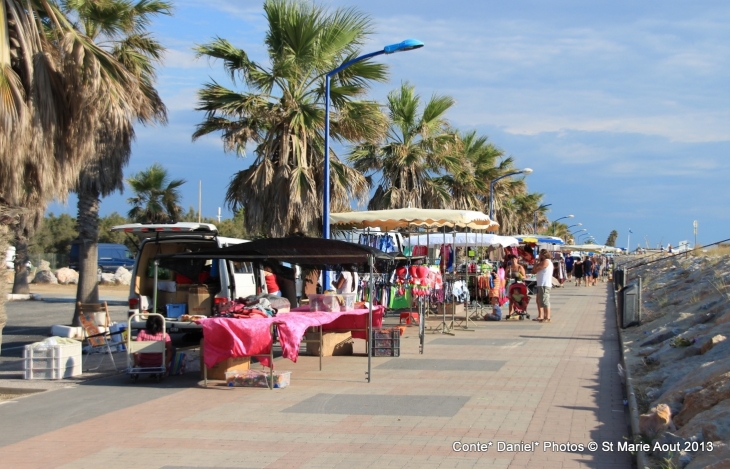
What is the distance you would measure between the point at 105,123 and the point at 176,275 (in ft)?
13.0

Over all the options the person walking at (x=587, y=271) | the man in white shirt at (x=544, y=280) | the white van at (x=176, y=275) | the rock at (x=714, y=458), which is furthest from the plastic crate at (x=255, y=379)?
the person walking at (x=587, y=271)

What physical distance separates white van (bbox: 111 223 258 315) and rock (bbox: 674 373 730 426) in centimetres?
786

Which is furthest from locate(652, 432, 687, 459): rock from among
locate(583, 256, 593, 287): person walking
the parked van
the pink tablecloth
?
locate(583, 256, 593, 287): person walking

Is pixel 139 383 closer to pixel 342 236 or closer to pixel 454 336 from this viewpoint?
pixel 454 336

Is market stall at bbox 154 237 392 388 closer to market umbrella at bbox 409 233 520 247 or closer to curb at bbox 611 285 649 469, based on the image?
curb at bbox 611 285 649 469

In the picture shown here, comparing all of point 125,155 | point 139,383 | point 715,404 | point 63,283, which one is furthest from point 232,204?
point 63,283

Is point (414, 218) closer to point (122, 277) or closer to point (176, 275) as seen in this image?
point (176, 275)

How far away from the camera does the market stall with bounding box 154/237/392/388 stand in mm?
10766

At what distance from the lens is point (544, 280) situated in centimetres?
2028

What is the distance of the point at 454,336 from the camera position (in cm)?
1738

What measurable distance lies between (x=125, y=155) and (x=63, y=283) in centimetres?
2289

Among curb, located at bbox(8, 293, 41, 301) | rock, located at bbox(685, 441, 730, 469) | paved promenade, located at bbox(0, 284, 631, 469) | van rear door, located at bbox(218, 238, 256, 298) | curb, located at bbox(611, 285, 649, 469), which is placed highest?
van rear door, located at bbox(218, 238, 256, 298)

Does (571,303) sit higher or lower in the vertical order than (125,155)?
lower

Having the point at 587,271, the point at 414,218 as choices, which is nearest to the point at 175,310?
the point at 414,218
